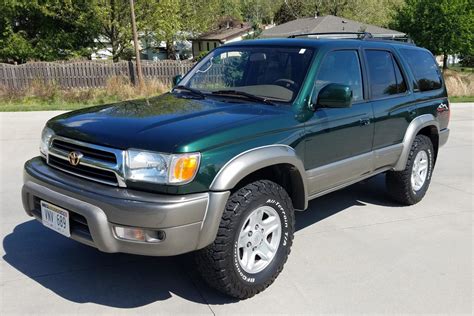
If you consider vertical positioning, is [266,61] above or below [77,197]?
above

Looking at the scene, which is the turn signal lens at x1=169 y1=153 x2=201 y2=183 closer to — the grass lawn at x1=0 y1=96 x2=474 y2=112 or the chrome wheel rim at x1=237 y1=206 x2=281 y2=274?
the chrome wheel rim at x1=237 y1=206 x2=281 y2=274

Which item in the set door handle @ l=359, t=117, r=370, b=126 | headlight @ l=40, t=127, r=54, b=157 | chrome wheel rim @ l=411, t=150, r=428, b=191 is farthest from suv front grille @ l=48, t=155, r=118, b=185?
chrome wheel rim @ l=411, t=150, r=428, b=191

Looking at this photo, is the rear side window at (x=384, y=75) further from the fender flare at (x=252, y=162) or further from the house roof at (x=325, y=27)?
the house roof at (x=325, y=27)

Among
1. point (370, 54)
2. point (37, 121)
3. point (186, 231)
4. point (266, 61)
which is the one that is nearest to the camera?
point (186, 231)

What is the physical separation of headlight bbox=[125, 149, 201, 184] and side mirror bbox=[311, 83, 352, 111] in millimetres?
1353

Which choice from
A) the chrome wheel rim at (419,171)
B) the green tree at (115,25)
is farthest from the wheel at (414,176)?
the green tree at (115,25)

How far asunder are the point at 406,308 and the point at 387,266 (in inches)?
25.3

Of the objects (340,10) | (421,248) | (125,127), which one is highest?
(340,10)

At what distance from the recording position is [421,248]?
423 centimetres

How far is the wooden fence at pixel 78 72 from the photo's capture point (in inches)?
727

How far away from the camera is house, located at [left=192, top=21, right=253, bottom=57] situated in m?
48.4

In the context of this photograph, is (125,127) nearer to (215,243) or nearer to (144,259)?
(215,243)

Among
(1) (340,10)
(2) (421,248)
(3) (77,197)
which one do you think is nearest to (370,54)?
(2) (421,248)

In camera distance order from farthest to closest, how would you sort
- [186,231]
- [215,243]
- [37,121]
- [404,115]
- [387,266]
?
[37,121], [404,115], [387,266], [215,243], [186,231]
